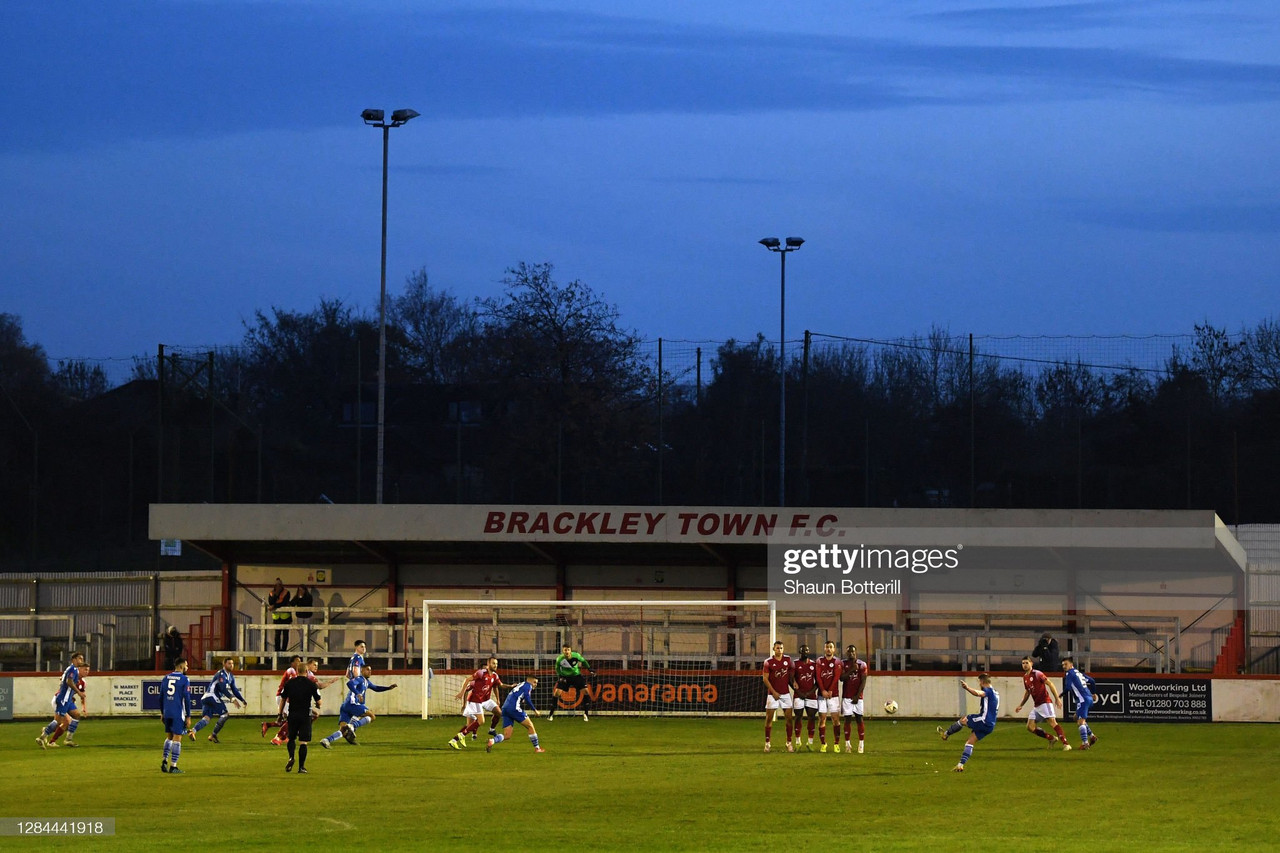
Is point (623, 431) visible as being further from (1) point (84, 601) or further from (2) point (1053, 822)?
(2) point (1053, 822)

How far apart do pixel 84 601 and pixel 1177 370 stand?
115ft

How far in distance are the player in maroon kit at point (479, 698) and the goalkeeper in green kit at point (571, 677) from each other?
5.07 m

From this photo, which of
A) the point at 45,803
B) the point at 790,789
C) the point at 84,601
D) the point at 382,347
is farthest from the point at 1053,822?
the point at 84,601

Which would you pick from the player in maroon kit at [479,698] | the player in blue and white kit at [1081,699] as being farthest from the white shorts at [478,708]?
the player in blue and white kit at [1081,699]

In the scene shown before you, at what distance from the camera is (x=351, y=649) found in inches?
1507

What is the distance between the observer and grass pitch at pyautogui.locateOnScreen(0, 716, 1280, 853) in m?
15.8

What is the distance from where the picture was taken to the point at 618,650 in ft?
127

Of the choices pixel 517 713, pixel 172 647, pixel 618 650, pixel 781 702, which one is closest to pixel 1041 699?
pixel 781 702

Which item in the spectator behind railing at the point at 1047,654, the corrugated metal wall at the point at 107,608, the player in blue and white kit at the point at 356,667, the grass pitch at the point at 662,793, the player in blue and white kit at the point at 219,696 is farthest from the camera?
the corrugated metal wall at the point at 107,608

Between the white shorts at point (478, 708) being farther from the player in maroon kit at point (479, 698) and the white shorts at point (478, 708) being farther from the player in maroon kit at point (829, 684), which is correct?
the player in maroon kit at point (829, 684)

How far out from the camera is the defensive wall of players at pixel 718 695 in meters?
32.9

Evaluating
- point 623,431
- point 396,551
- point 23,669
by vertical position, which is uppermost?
point 623,431

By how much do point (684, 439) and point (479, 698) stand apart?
1007 inches

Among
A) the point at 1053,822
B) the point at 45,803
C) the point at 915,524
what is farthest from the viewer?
the point at 915,524
